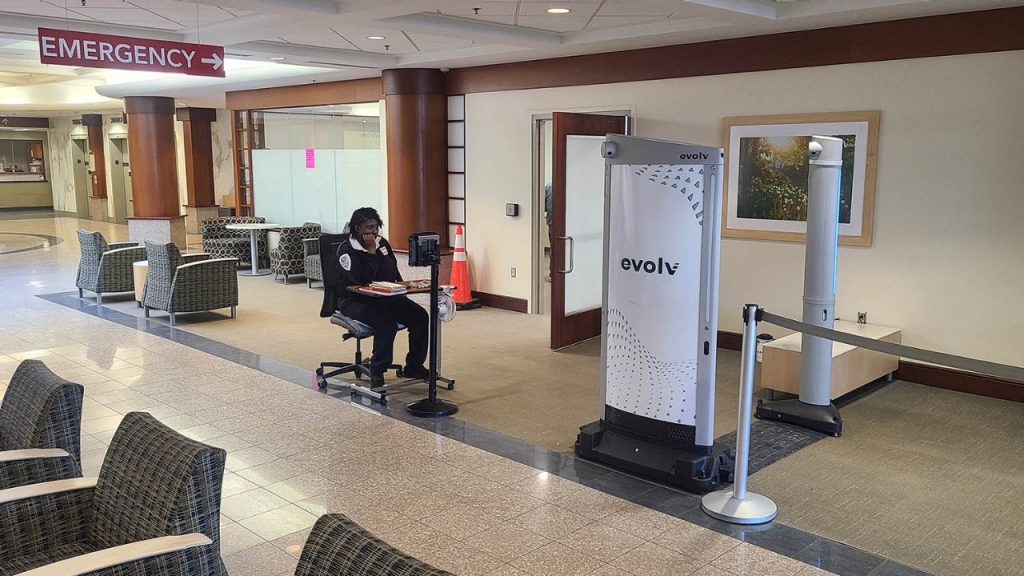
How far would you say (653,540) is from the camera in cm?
374

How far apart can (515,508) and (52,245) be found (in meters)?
14.7

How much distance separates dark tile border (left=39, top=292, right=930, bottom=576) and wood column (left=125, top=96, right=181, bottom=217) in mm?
7991

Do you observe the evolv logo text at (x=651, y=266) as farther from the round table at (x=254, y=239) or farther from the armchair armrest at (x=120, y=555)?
the round table at (x=254, y=239)

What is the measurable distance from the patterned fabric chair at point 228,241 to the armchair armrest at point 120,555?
399 inches

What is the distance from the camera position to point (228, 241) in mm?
11953

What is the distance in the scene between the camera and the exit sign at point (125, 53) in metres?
5.14

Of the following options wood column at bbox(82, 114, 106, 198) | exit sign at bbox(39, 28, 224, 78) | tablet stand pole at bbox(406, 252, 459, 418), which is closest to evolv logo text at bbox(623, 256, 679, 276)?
tablet stand pole at bbox(406, 252, 459, 418)

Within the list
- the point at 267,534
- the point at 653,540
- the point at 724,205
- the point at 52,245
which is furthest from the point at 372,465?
the point at 52,245

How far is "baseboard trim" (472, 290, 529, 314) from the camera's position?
927 cm

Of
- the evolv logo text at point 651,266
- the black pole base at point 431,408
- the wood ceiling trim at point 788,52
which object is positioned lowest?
the black pole base at point 431,408

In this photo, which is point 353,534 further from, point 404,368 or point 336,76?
point 336,76

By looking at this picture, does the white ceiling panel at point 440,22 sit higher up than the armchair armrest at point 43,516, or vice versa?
the white ceiling panel at point 440,22

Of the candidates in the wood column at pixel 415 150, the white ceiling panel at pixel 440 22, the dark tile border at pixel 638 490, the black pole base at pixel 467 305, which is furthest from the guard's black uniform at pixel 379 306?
the wood column at pixel 415 150

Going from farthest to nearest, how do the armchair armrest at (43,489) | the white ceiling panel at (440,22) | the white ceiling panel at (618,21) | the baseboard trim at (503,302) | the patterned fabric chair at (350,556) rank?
1. the baseboard trim at (503,302)
2. the white ceiling panel at (618,21)
3. the white ceiling panel at (440,22)
4. the armchair armrest at (43,489)
5. the patterned fabric chair at (350,556)
